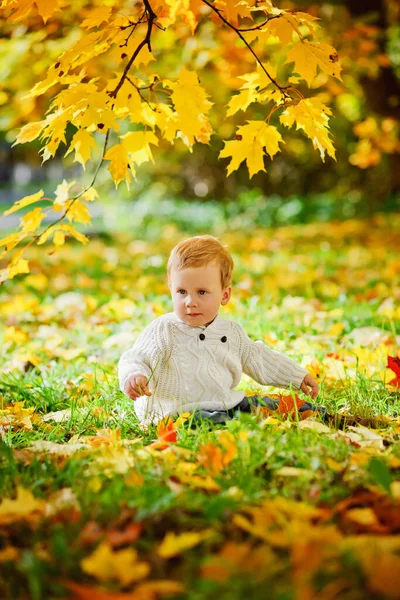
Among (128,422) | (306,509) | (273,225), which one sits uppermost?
(306,509)

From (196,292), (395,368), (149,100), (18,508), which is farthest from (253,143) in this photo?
(18,508)

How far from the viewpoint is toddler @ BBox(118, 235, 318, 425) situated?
2576 mm

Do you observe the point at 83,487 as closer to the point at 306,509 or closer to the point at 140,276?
the point at 306,509

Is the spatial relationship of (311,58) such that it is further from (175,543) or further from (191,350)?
(175,543)

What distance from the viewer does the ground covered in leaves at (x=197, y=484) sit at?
1.40 metres

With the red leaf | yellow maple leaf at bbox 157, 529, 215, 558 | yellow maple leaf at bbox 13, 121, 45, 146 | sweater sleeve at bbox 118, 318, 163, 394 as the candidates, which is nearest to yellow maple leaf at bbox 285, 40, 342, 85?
yellow maple leaf at bbox 13, 121, 45, 146

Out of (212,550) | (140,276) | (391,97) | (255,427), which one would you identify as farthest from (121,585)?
(391,97)

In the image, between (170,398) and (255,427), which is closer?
(255,427)

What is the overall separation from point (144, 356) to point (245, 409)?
466mm

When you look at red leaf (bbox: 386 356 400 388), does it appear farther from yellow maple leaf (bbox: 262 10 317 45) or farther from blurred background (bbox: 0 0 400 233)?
blurred background (bbox: 0 0 400 233)

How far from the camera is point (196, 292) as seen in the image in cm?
259

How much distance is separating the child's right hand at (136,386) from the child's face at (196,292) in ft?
1.02

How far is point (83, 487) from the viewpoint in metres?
1.88

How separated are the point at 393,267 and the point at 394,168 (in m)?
6.13
